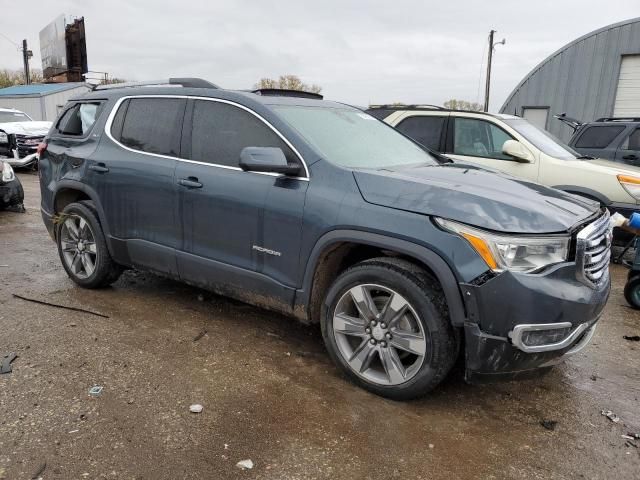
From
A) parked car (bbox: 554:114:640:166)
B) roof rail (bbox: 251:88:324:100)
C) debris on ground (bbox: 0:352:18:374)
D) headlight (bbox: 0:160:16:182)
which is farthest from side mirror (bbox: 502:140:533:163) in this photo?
headlight (bbox: 0:160:16:182)

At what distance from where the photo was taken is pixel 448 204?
2.76 metres

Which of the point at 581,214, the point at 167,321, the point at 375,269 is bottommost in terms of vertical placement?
the point at 167,321

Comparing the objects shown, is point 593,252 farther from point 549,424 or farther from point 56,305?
point 56,305

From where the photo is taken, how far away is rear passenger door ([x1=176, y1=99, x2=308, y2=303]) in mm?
3297

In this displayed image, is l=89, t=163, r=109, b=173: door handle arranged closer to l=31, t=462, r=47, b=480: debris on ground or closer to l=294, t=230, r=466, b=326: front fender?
l=294, t=230, r=466, b=326: front fender

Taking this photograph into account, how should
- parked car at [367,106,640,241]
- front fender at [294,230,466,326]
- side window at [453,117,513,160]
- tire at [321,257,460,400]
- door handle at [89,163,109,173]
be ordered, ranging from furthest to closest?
side window at [453,117,513,160]
parked car at [367,106,640,241]
door handle at [89,163,109,173]
tire at [321,257,460,400]
front fender at [294,230,466,326]

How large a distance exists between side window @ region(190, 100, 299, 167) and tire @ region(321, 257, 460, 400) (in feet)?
3.44

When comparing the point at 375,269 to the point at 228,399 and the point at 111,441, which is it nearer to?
the point at 228,399

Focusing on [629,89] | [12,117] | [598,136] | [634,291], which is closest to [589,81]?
[629,89]

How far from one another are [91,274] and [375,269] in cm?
290

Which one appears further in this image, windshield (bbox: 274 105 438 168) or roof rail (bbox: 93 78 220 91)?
roof rail (bbox: 93 78 220 91)

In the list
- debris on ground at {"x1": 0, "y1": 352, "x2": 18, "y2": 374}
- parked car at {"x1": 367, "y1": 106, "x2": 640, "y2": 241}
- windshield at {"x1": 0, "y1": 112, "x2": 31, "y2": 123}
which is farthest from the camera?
windshield at {"x1": 0, "y1": 112, "x2": 31, "y2": 123}

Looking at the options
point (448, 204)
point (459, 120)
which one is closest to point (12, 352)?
point (448, 204)

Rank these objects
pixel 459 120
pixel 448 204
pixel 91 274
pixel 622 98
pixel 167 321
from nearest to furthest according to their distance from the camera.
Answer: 1. pixel 448 204
2. pixel 167 321
3. pixel 91 274
4. pixel 459 120
5. pixel 622 98
